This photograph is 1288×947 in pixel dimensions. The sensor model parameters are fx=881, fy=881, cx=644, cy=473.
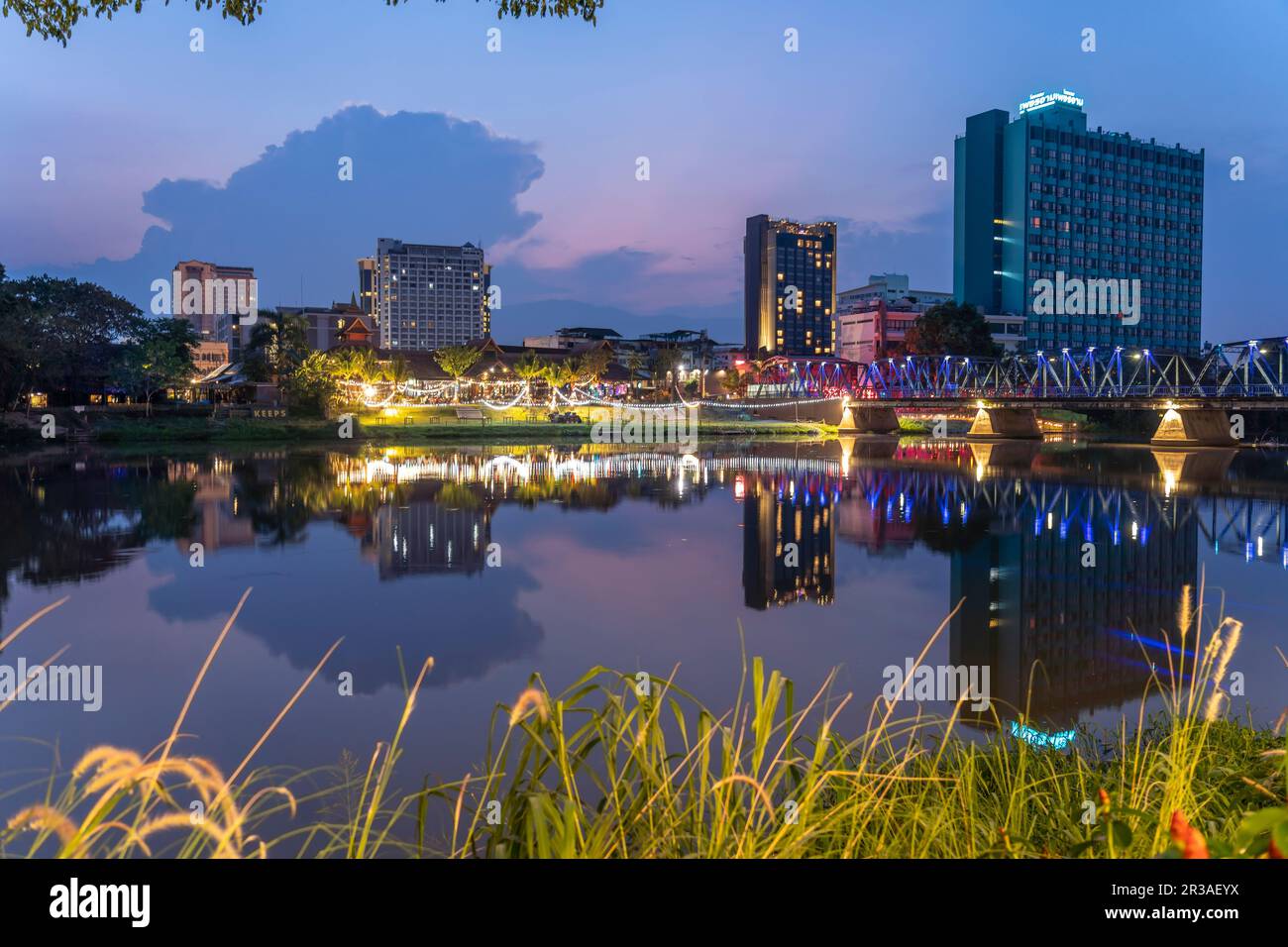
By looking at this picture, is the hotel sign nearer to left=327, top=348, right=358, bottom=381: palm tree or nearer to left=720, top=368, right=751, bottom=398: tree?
left=720, top=368, right=751, bottom=398: tree

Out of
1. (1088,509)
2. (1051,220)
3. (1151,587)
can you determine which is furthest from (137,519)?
(1051,220)

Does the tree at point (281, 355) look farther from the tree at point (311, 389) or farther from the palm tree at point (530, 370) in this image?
the palm tree at point (530, 370)

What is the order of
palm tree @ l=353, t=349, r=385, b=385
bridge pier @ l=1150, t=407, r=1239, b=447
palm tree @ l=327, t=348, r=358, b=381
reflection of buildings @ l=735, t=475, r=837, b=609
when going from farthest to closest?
1. palm tree @ l=353, t=349, r=385, b=385
2. palm tree @ l=327, t=348, r=358, b=381
3. bridge pier @ l=1150, t=407, r=1239, b=447
4. reflection of buildings @ l=735, t=475, r=837, b=609

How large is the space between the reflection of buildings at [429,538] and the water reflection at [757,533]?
0.37ft

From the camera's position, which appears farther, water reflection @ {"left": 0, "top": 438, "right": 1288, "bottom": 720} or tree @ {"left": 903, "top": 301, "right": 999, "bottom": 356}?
tree @ {"left": 903, "top": 301, "right": 999, "bottom": 356}

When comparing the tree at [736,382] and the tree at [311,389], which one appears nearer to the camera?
the tree at [311,389]

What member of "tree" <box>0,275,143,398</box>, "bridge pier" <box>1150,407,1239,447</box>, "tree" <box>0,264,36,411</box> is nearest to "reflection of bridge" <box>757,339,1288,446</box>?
"bridge pier" <box>1150,407,1239,447</box>

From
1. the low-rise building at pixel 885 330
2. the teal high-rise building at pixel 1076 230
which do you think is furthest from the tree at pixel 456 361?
the teal high-rise building at pixel 1076 230

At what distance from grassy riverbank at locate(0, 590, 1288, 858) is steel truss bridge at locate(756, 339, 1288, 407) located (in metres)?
60.9

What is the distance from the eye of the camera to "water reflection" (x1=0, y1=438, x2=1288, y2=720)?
1123cm

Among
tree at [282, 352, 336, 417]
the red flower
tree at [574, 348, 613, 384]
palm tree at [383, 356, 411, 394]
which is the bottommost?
the red flower

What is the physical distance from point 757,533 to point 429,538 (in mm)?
7845

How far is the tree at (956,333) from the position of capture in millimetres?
106750

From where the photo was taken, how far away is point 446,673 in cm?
970
